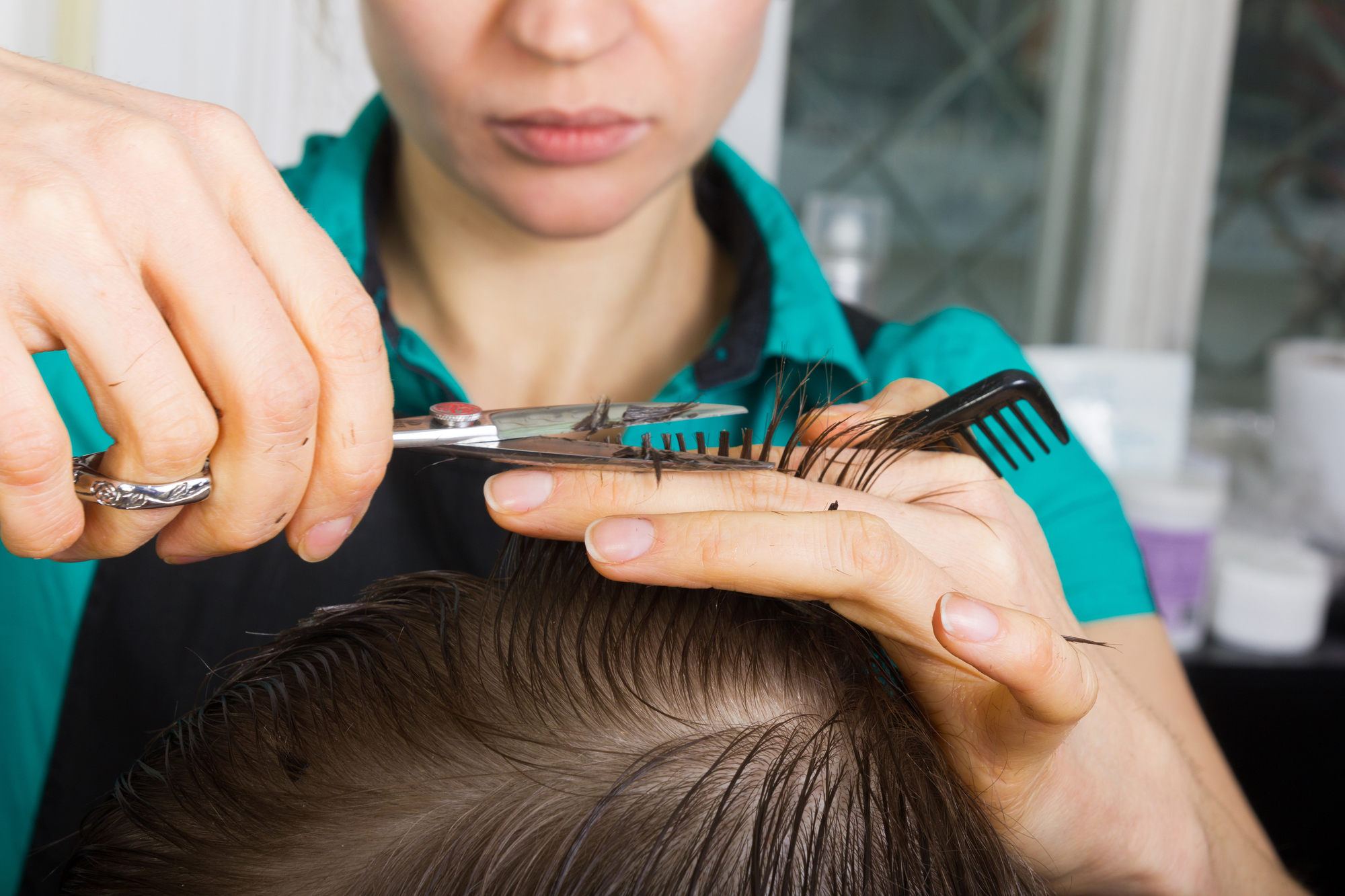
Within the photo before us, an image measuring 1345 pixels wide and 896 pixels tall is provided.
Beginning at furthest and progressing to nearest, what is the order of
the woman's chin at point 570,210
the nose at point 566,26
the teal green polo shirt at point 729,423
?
the teal green polo shirt at point 729,423
the woman's chin at point 570,210
the nose at point 566,26

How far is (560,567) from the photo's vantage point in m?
0.64

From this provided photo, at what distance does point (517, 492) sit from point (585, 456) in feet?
0.15

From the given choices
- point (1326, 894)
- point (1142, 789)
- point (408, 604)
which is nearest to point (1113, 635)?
point (1142, 789)

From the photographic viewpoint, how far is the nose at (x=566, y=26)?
2.72ft

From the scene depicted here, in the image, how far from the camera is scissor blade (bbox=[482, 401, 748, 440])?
63cm

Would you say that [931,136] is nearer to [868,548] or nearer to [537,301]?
[537,301]

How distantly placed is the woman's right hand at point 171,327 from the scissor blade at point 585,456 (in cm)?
6

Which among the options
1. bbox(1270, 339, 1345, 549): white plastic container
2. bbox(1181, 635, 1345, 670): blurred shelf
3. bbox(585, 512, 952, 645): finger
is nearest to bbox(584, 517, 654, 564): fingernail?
bbox(585, 512, 952, 645): finger

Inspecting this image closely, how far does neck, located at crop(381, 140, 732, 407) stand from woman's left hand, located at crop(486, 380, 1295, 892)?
522 millimetres

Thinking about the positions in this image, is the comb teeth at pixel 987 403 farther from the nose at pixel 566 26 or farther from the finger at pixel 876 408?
the nose at pixel 566 26

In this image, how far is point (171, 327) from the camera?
0.51 m

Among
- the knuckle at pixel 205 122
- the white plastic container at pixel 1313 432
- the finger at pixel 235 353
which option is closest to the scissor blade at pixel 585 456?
the finger at pixel 235 353

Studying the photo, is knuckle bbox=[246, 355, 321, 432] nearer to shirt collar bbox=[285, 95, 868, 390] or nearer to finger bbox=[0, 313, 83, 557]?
finger bbox=[0, 313, 83, 557]

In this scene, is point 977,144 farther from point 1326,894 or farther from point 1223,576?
point 1326,894
